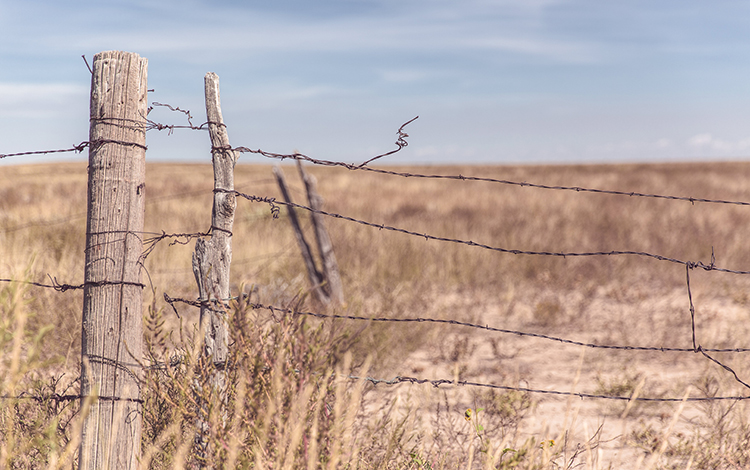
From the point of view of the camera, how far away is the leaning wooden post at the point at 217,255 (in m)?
2.12

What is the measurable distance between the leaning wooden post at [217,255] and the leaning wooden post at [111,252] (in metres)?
0.26

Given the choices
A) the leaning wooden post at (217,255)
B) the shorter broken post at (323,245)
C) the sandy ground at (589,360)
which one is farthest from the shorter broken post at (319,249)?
the leaning wooden post at (217,255)

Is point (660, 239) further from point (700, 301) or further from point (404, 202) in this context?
point (404, 202)

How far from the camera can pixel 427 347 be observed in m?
5.13

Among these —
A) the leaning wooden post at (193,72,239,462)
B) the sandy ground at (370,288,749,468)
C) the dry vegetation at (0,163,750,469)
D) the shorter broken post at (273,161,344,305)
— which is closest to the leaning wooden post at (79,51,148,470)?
the dry vegetation at (0,163,750,469)

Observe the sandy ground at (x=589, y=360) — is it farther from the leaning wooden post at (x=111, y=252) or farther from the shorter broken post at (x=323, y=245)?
the leaning wooden post at (x=111, y=252)

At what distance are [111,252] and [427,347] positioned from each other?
3.52m

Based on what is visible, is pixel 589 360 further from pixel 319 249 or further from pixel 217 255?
pixel 217 255

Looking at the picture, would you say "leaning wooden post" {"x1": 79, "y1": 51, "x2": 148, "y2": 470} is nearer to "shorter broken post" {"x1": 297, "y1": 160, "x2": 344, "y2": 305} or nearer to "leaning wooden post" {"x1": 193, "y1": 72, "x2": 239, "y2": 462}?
"leaning wooden post" {"x1": 193, "y1": 72, "x2": 239, "y2": 462}

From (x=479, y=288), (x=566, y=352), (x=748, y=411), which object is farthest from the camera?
(x=479, y=288)

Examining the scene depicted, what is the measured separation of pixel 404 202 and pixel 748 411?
11626 millimetres

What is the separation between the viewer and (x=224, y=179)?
2117 millimetres

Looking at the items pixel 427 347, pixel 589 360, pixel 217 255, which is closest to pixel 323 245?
pixel 427 347

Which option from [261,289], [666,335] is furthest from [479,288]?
[261,289]
